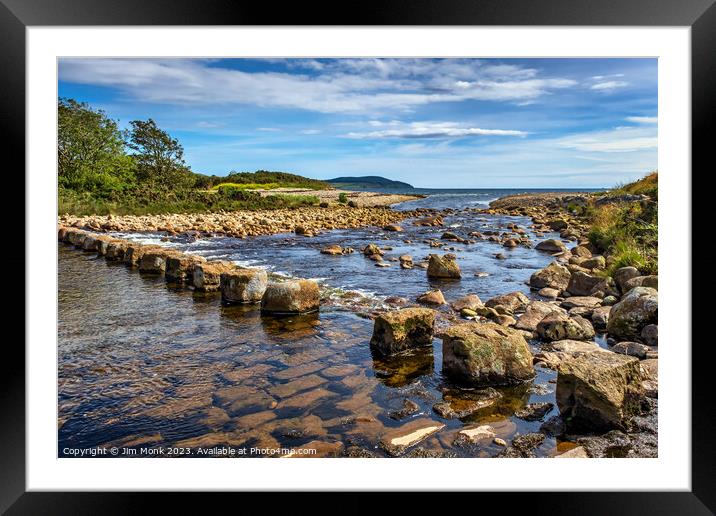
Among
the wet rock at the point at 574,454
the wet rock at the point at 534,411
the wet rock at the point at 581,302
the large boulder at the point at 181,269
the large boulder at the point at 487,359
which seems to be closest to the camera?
the wet rock at the point at 574,454

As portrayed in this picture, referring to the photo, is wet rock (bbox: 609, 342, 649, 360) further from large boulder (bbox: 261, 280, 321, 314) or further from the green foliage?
the green foliage

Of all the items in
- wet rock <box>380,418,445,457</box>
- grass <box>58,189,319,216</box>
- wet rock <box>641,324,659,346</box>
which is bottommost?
wet rock <box>380,418,445,457</box>

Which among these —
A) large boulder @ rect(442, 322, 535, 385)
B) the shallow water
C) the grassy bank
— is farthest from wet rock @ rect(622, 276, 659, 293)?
large boulder @ rect(442, 322, 535, 385)

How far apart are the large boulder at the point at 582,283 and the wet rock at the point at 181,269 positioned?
712 centimetres

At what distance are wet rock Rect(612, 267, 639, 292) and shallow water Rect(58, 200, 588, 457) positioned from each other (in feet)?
6.80

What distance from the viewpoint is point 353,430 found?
3.61 meters

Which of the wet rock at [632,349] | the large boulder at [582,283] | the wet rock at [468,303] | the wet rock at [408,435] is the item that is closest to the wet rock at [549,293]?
the large boulder at [582,283]

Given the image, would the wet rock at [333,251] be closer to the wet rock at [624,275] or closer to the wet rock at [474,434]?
the wet rock at [624,275]

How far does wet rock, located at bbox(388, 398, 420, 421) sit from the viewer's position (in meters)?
3.79

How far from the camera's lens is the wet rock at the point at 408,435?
3.37 m
